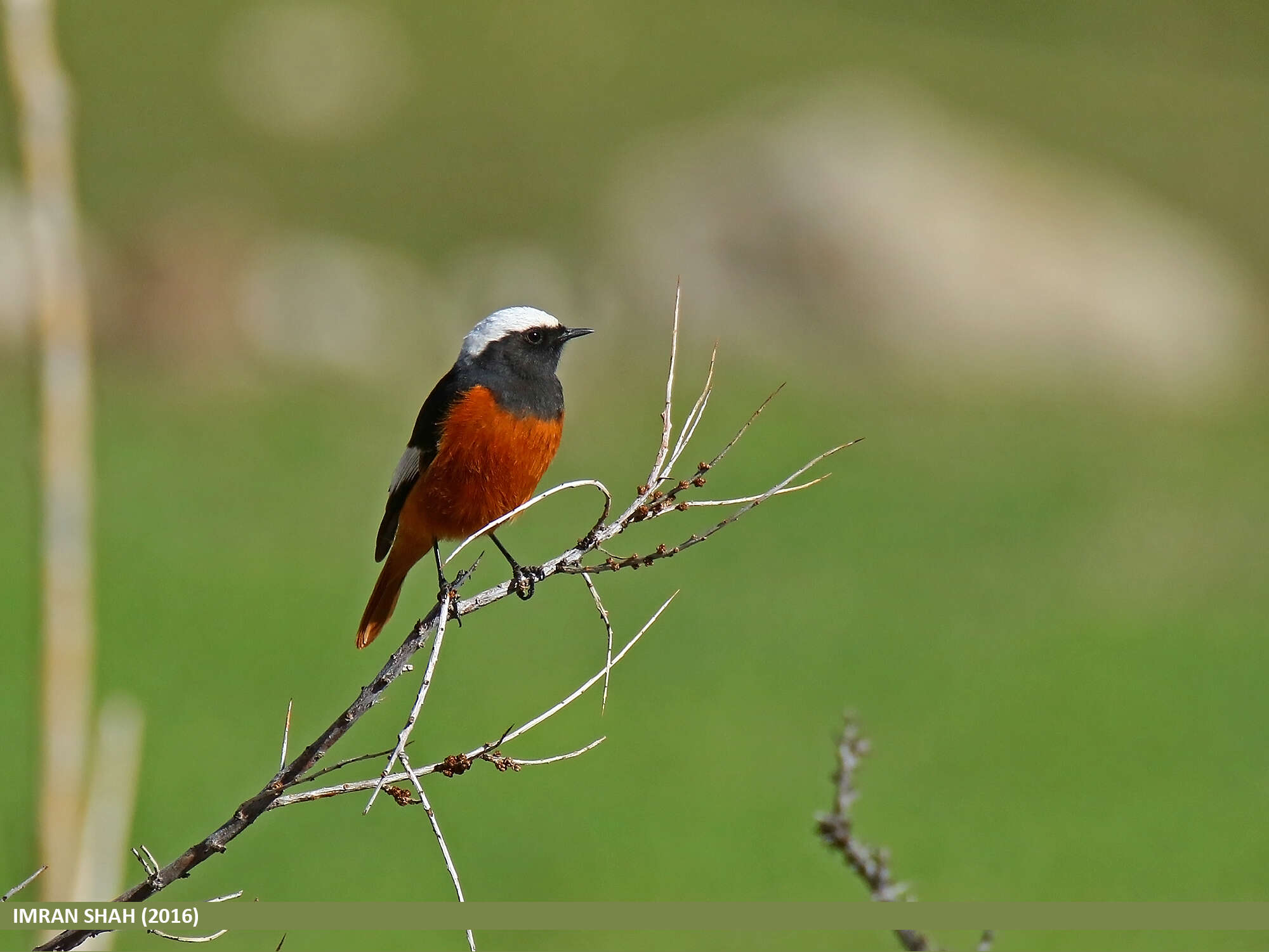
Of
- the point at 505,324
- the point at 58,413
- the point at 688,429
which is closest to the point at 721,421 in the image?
the point at 505,324

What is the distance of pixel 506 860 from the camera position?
14.2 m

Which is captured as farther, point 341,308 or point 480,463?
point 341,308

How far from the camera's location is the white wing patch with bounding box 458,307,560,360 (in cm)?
536

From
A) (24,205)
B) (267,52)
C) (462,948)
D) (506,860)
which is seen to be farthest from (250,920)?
(267,52)

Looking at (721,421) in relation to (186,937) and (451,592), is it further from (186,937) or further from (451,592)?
Answer: (186,937)

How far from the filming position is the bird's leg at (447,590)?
3.20 m

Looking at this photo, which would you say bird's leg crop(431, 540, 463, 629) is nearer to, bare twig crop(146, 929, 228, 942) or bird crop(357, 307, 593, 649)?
bird crop(357, 307, 593, 649)

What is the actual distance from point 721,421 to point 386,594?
2104 centimetres

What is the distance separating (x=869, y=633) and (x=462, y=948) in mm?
10652

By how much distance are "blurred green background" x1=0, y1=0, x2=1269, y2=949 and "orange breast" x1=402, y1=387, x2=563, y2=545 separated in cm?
188

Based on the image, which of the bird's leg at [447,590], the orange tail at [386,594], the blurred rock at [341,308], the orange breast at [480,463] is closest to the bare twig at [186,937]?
the bird's leg at [447,590]

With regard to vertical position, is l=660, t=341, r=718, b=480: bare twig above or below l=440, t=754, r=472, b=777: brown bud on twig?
above

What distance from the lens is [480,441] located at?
5.03 meters

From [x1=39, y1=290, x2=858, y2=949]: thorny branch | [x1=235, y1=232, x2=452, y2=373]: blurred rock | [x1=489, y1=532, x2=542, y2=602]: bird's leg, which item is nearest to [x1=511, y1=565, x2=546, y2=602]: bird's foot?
[x1=489, y1=532, x2=542, y2=602]: bird's leg
